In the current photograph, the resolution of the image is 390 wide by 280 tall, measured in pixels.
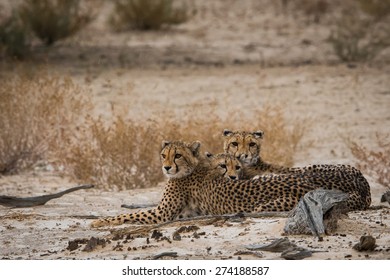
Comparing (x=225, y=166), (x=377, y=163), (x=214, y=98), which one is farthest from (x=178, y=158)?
(x=214, y=98)

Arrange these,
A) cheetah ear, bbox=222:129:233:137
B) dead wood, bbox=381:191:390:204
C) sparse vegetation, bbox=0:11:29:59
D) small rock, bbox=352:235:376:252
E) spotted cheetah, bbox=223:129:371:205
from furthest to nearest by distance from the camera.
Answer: sparse vegetation, bbox=0:11:29:59 → cheetah ear, bbox=222:129:233:137 → spotted cheetah, bbox=223:129:371:205 → dead wood, bbox=381:191:390:204 → small rock, bbox=352:235:376:252

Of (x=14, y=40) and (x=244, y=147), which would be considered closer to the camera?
(x=244, y=147)

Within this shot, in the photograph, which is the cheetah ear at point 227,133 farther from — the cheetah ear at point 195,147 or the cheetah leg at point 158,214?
the cheetah leg at point 158,214

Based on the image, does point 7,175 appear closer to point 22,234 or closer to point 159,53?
point 22,234

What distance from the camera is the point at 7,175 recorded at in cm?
1148

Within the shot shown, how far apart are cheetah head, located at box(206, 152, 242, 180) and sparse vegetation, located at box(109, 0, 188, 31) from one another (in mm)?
11865

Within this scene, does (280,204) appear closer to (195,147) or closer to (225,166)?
(225,166)

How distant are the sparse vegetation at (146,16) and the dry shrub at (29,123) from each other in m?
9.03

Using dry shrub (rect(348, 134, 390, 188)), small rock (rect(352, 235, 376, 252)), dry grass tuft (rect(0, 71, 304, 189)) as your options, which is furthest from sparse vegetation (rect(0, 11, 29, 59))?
small rock (rect(352, 235, 376, 252))

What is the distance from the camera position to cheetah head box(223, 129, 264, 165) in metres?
9.21

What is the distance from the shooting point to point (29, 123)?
1141 centimetres

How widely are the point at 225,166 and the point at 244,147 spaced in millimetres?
469

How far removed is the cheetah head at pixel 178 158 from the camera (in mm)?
8625

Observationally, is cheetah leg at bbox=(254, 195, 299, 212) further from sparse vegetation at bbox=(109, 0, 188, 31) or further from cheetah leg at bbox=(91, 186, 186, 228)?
sparse vegetation at bbox=(109, 0, 188, 31)
